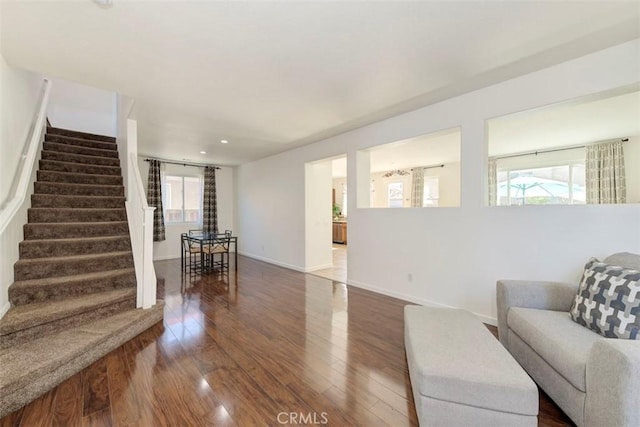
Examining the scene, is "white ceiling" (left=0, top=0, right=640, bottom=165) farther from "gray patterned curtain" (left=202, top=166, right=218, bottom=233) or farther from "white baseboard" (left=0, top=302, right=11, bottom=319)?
"gray patterned curtain" (left=202, top=166, right=218, bottom=233)

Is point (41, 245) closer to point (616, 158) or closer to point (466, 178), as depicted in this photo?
point (466, 178)

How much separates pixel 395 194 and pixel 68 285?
27.4ft

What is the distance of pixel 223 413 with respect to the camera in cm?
160

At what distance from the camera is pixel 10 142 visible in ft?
8.20

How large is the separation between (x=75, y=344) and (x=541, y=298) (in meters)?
3.71

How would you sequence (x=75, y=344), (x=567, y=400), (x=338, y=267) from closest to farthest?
(x=567, y=400), (x=75, y=344), (x=338, y=267)

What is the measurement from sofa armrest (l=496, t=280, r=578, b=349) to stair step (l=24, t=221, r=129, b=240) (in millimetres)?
4471

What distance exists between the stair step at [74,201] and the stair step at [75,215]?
0.20 meters

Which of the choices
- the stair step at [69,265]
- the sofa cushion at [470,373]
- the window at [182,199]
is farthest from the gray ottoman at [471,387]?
the window at [182,199]

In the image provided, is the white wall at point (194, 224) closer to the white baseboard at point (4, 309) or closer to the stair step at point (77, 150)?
the stair step at point (77, 150)

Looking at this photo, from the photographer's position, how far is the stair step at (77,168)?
12.5 feet

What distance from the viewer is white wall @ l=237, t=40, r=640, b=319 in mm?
2199

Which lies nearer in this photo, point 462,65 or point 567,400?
point 567,400

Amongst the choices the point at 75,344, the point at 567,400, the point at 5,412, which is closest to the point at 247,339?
the point at 75,344
